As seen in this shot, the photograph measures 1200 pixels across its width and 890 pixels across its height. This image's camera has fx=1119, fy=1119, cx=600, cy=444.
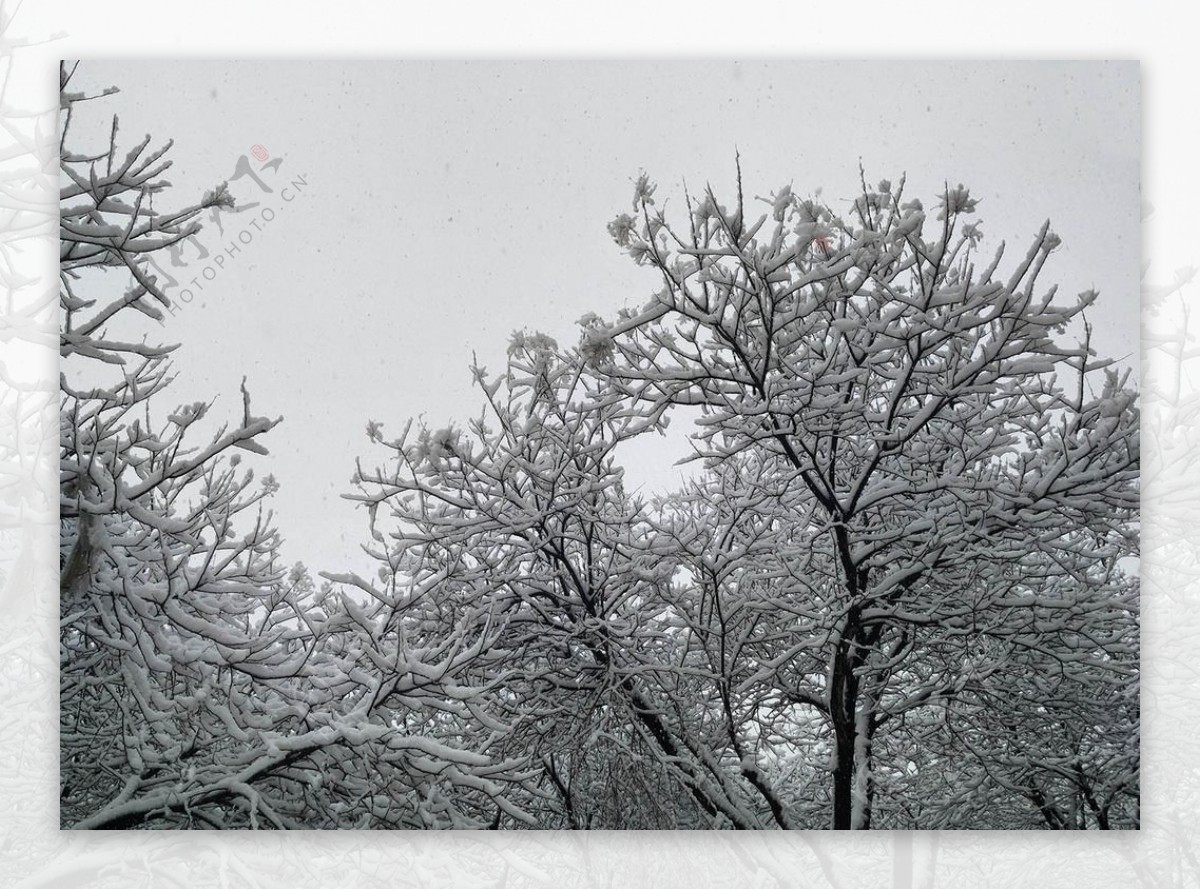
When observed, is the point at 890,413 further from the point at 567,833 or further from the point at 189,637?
the point at 189,637

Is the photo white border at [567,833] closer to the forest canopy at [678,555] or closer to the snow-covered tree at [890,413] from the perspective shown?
the forest canopy at [678,555]

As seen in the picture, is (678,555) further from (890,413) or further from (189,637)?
(189,637)

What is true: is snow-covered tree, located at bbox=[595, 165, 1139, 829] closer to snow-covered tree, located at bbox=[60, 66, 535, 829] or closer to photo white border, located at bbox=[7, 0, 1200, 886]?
photo white border, located at bbox=[7, 0, 1200, 886]

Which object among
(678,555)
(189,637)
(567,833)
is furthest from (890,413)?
(189,637)

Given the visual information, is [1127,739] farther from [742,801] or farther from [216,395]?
[216,395]

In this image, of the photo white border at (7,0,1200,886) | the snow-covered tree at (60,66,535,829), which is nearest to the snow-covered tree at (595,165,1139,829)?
the photo white border at (7,0,1200,886)

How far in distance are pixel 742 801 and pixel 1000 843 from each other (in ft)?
2.14

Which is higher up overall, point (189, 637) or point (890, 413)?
point (890, 413)

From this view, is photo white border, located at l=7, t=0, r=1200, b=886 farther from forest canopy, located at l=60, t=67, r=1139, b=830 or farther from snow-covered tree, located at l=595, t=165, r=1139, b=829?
snow-covered tree, located at l=595, t=165, r=1139, b=829

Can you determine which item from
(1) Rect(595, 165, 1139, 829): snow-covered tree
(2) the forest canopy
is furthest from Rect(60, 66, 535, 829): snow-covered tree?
(1) Rect(595, 165, 1139, 829): snow-covered tree

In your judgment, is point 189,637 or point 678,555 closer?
point 189,637

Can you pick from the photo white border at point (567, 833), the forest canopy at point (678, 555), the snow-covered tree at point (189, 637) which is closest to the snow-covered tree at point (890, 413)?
the forest canopy at point (678, 555)

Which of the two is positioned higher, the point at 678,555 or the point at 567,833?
the point at 678,555

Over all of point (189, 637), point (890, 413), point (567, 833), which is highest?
point (890, 413)
